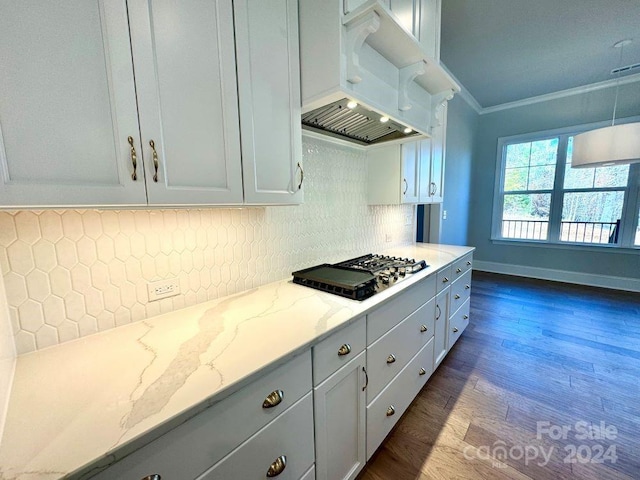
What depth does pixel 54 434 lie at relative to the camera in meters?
0.56

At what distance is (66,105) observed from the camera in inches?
26.9

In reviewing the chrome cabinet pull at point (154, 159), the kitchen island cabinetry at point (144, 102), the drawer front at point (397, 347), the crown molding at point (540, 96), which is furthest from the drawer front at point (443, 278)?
the crown molding at point (540, 96)

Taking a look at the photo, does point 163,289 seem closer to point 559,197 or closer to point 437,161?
point 437,161

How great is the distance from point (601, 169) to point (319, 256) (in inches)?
201

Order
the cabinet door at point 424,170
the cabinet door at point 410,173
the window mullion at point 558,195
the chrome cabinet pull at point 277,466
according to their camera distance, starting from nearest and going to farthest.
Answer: the chrome cabinet pull at point 277,466 → the cabinet door at point 410,173 → the cabinet door at point 424,170 → the window mullion at point 558,195

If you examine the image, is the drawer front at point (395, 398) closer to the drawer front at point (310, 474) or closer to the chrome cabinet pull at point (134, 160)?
the drawer front at point (310, 474)

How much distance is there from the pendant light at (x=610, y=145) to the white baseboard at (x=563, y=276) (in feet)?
7.96

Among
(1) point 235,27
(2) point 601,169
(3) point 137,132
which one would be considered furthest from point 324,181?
(2) point 601,169

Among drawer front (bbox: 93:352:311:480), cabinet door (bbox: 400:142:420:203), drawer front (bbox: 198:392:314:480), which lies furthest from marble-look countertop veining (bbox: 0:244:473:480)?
cabinet door (bbox: 400:142:420:203)

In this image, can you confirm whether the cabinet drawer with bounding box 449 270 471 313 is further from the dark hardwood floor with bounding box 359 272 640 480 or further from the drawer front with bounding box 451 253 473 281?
the dark hardwood floor with bounding box 359 272 640 480

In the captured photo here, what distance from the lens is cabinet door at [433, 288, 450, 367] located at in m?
2.01

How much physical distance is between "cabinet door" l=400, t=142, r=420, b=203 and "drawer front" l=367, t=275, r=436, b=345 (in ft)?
2.62

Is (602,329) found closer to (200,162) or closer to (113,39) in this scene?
(200,162)

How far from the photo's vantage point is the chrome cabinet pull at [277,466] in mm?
864
